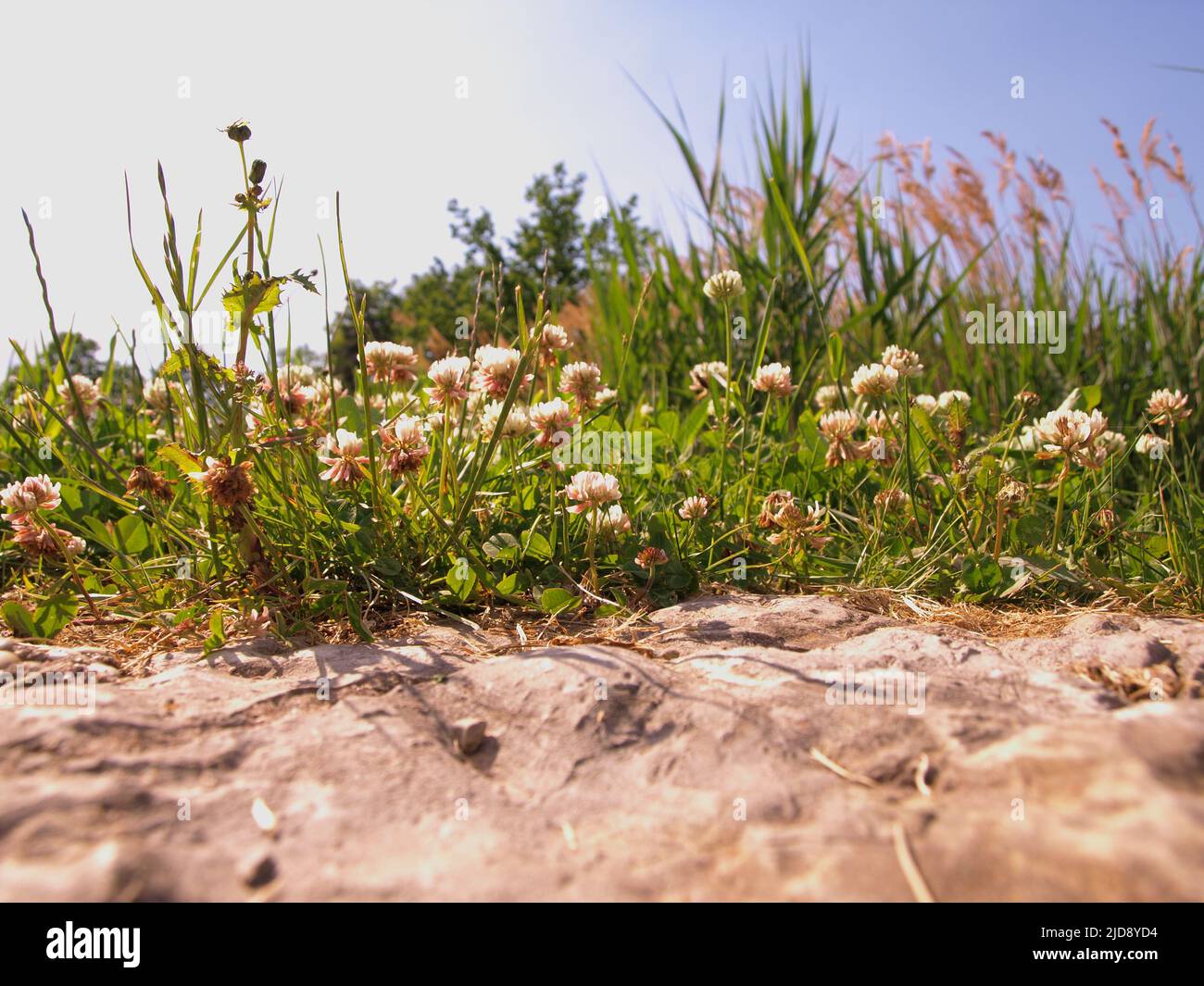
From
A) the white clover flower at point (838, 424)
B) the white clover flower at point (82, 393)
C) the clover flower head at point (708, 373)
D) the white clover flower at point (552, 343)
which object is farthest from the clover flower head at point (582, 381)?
the white clover flower at point (82, 393)

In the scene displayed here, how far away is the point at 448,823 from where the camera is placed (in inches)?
39.9

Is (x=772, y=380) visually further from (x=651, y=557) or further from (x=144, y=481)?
(x=144, y=481)

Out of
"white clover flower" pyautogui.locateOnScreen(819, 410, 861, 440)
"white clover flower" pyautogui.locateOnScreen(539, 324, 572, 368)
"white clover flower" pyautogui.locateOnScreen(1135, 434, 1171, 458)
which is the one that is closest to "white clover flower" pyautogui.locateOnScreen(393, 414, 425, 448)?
"white clover flower" pyautogui.locateOnScreen(539, 324, 572, 368)

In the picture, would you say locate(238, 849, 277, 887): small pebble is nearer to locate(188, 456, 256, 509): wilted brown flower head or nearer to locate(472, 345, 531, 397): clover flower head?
locate(188, 456, 256, 509): wilted brown flower head

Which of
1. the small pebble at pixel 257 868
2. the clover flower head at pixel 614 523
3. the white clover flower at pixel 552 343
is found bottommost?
the small pebble at pixel 257 868

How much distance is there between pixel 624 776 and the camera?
1149 millimetres

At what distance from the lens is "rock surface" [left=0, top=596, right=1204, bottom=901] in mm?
870

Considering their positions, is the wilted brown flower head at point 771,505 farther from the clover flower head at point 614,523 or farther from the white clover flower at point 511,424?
the white clover flower at point 511,424

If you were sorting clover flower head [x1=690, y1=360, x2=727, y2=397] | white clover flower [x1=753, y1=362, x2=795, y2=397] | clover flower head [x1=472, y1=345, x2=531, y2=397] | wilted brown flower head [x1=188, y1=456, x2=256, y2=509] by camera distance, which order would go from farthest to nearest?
clover flower head [x1=690, y1=360, x2=727, y2=397] < white clover flower [x1=753, y1=362, x2=795, y2=397] < clover flower head [x1=472, y1=345, x2=531, y2=397] < wilted brown flower head [x1=188, y1=456, x2=256, y2=509]

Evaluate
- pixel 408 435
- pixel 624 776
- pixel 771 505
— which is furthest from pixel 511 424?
pixel 624 776

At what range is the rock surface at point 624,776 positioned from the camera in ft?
2.85
